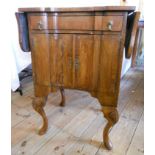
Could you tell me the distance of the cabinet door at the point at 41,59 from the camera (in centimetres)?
108

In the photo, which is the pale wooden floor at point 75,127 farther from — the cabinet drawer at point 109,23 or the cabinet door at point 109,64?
the cabinet drawer at point 109,23

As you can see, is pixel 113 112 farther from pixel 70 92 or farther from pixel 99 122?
pixel 70 92

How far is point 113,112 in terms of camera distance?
3.62 ft

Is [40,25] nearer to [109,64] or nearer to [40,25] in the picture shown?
[40,25]

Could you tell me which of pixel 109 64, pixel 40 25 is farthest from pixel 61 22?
pixel 109 64

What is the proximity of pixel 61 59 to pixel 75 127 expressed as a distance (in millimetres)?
657

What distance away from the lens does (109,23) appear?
3.01 ft

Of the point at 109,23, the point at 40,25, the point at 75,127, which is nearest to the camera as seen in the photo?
the point at 109,23

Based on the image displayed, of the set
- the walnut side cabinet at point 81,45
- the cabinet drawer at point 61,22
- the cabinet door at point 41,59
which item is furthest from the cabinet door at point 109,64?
the cabinet door at point 41,59

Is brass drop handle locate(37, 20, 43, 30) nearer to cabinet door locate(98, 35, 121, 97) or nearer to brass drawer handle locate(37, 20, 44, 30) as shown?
brass drawer handle locate(37, 20, 44, 30)

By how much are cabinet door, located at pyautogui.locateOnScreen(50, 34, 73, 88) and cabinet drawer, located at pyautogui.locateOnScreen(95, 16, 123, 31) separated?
0.59ft

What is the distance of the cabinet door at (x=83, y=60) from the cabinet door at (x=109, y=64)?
66 mm

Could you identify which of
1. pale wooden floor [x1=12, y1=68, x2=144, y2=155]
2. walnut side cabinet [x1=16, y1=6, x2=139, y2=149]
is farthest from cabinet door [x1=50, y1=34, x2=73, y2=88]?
pale wooden floor [x1=12, y1=68, x2=144, y2=155]
